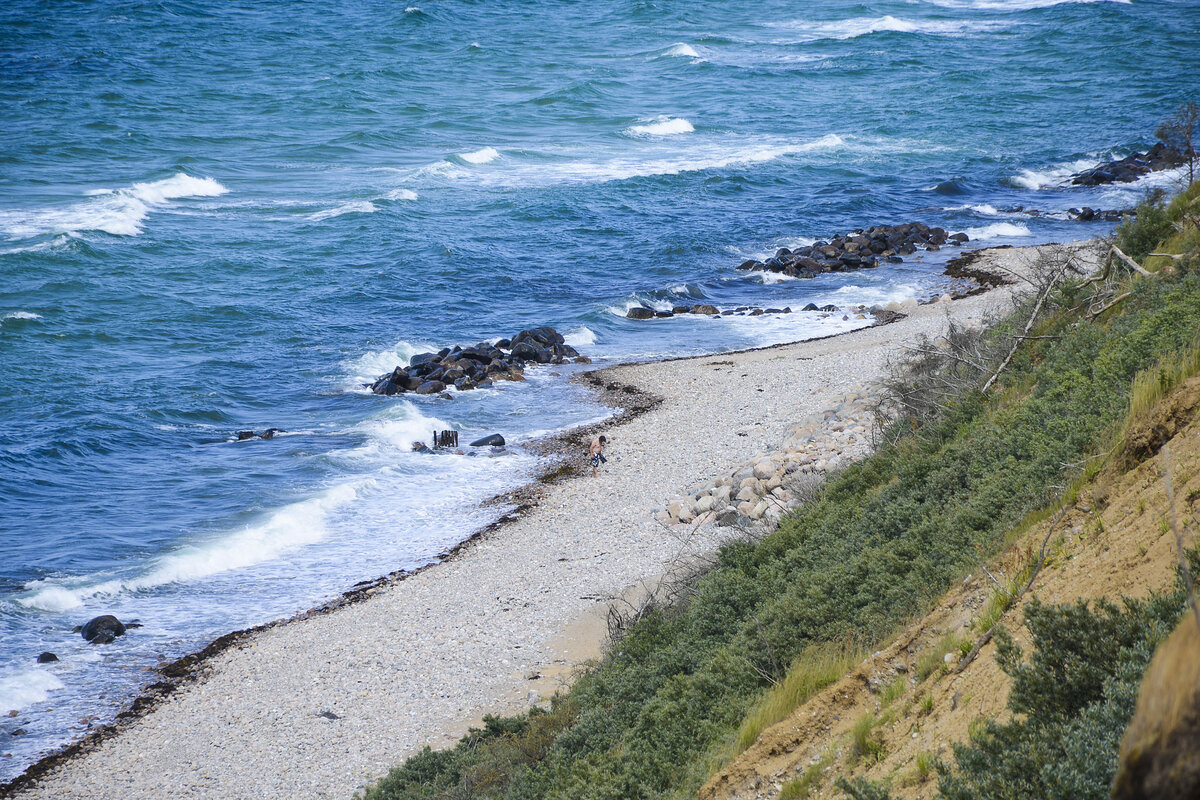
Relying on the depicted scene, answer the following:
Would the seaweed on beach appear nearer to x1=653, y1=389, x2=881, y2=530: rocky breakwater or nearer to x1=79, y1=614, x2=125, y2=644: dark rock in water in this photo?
x1=653, y1=389, x2=881, y2=530: rocky breakwater

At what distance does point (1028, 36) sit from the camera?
70.7m

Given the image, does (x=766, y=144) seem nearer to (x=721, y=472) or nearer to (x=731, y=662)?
(x=721, y=472)

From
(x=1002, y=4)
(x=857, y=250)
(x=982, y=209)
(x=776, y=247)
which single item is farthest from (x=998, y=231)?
(x=1002, y=4)

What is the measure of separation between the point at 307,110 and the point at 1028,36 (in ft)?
190

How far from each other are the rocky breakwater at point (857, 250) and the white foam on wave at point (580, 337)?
340 inches

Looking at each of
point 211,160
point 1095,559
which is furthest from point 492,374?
point 211,160

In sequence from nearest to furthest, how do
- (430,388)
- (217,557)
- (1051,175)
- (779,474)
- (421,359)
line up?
(779,474)
(217,557)
(430,388)
(421,359)
(1051,175)

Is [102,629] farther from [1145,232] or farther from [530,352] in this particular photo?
[1145,232]

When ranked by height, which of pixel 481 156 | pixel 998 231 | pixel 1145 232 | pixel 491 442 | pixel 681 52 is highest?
pixel 681 52

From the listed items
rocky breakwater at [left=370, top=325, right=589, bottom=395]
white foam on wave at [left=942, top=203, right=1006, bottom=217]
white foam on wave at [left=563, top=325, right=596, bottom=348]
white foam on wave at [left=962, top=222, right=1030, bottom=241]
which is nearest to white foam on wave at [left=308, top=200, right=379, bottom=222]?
rocky breakwater at [left=370, top=325, right=589, bottom=395]

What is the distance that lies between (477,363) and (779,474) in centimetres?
1327

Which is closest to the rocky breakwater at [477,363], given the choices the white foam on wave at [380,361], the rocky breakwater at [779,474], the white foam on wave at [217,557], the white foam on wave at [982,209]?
the white foam on wave at [380,361]

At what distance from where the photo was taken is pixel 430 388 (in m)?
22.6

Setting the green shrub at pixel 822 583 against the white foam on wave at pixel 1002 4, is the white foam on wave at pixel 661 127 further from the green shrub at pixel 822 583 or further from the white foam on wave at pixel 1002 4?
the white foam on wave at pixel 1002 4
